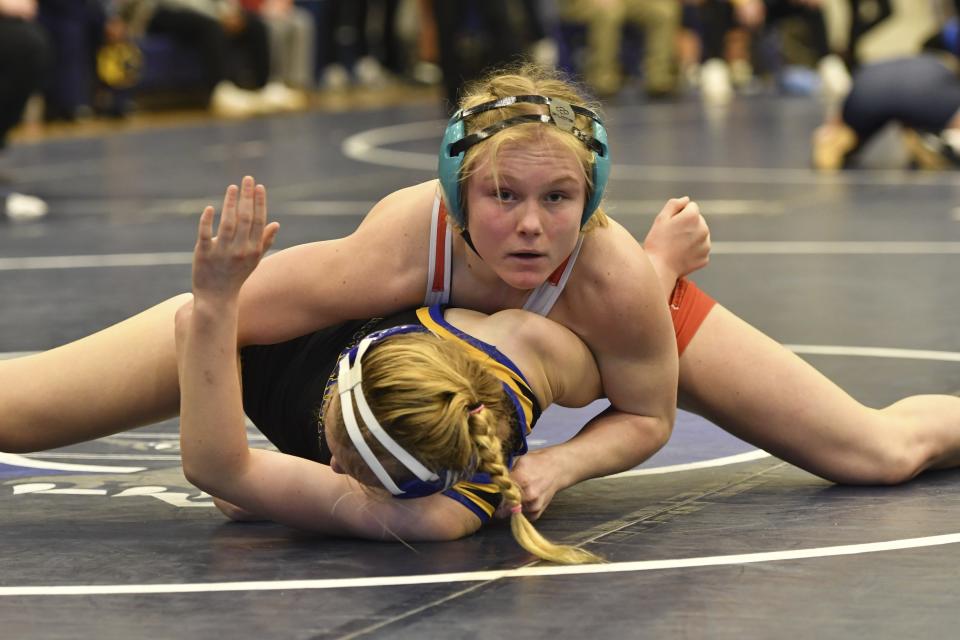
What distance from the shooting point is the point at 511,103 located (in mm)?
2816

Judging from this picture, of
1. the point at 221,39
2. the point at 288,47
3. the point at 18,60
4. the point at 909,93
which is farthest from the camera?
the point at 288,47

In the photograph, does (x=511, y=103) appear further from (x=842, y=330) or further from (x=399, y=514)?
(x=842, y=330)

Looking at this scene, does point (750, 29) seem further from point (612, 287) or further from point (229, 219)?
point (229, 219)

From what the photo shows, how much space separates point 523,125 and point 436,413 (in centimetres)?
49

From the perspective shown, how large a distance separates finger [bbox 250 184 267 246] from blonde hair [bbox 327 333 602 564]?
246mm

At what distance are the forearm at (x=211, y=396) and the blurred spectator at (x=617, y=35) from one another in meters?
14.0

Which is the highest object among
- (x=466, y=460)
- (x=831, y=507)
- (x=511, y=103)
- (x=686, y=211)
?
(x=511, y=103)

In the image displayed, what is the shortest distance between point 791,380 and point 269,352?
0.95 meters

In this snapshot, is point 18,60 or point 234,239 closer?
point 234,239

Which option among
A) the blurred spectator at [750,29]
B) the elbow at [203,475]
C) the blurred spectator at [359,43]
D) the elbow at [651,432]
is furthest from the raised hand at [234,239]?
the blurred spectator at [359,43]

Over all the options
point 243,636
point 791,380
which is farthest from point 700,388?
point 243,636

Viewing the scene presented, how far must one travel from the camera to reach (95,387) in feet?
10.2

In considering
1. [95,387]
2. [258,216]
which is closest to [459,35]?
[95,387]

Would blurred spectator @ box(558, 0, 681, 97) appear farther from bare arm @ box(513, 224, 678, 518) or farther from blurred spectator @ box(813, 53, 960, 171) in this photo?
bare arm @ box(513, 224, 678, 518)
